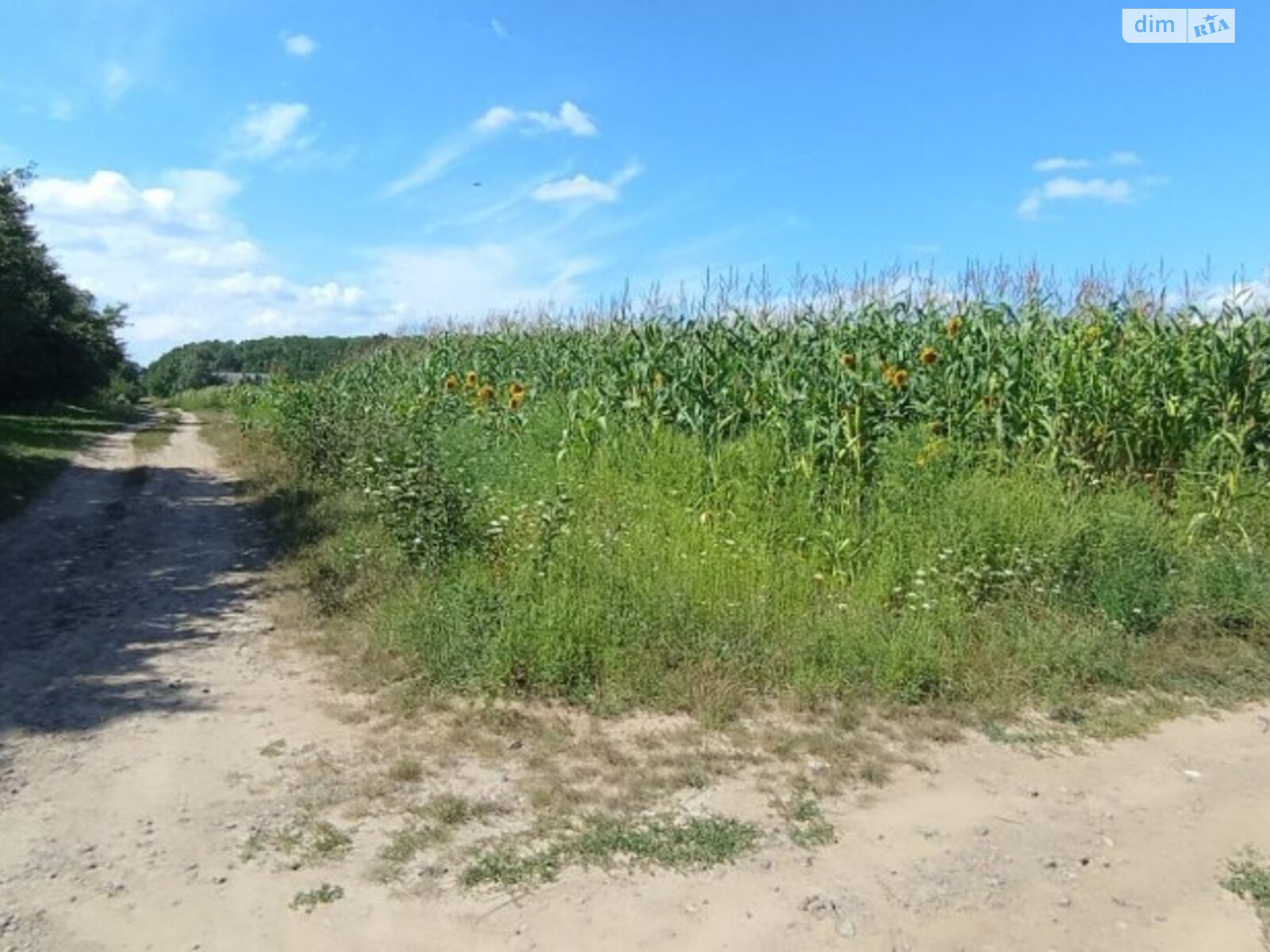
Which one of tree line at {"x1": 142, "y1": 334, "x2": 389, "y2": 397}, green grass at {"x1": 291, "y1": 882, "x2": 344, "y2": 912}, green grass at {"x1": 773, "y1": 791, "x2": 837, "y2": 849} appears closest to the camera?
green grass at {"x1": 291, "y1": 882, "x2": 344, "y2": 912}

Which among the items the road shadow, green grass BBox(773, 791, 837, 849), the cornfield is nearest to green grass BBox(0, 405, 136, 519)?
the road shadow

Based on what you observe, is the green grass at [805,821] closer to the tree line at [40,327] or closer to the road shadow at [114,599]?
the road shadow at [114,599]

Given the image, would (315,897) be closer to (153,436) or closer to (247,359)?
(153,436)

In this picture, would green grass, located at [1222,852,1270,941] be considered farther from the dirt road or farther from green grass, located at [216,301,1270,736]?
green grass, located at [216,301,1270,736]

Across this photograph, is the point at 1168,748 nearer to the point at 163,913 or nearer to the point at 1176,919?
the point at 1176,919

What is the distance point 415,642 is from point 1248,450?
717 cm

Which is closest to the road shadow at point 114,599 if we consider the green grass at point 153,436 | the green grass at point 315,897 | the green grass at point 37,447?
the green grass at point 37,447

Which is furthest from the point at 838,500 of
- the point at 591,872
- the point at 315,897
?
the point at 315,897

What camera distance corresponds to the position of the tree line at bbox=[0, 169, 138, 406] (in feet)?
63.6

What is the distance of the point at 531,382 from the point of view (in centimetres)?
1225

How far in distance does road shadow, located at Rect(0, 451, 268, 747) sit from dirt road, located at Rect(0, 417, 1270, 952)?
41 millimetres

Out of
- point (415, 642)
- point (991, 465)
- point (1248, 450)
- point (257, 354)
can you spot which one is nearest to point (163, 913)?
point (415, 642)

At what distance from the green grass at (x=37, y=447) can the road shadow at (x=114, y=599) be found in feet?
1.26

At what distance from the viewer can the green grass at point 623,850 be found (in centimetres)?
369
